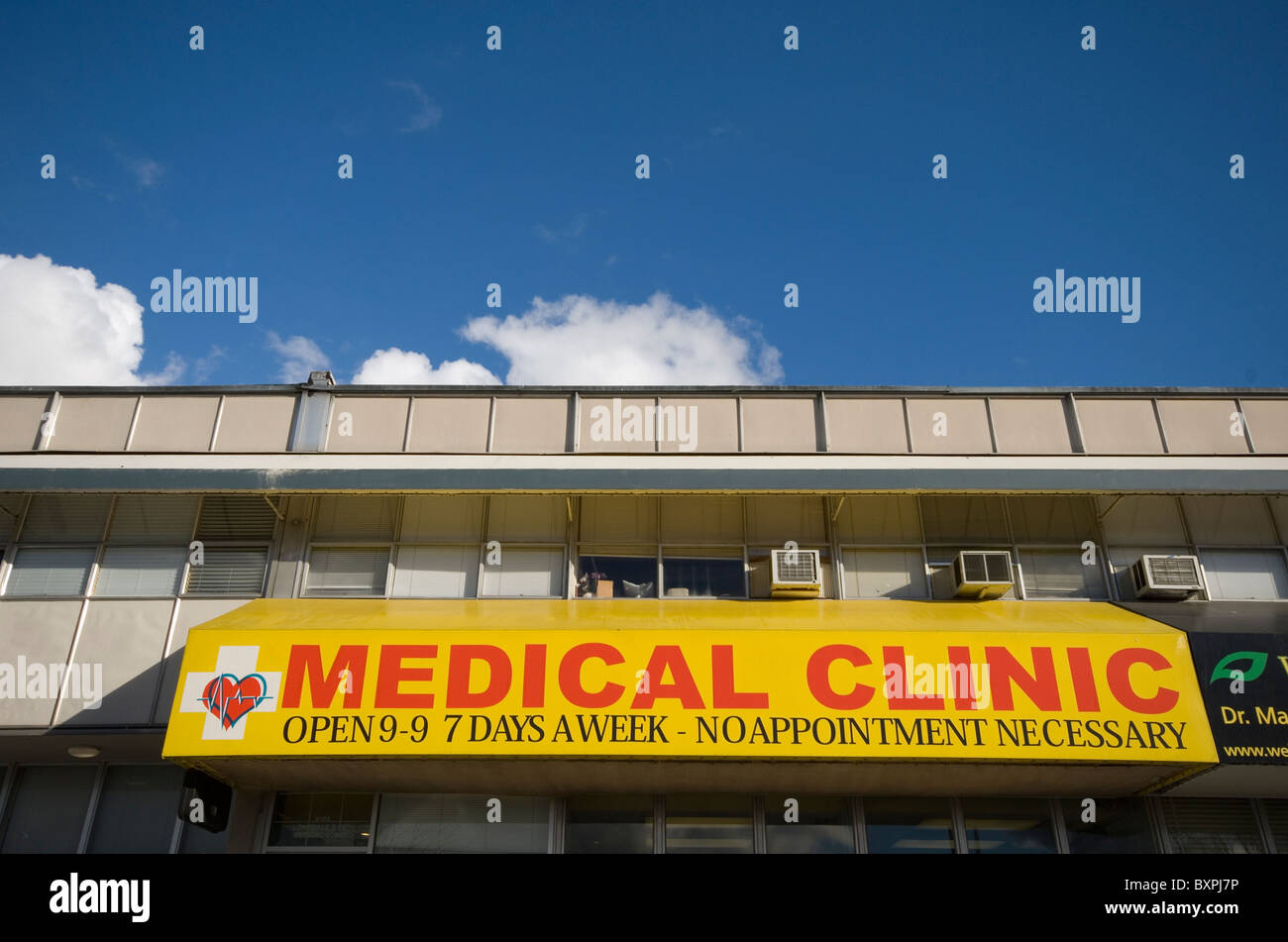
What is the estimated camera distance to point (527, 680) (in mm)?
10430

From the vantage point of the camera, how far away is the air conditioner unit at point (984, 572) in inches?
487

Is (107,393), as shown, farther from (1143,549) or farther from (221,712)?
(1143,549)

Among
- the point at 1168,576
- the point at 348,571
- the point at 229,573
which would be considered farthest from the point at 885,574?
the point at 229,573

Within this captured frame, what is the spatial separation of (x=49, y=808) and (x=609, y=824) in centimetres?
809

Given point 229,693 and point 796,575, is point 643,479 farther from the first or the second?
point 229,693

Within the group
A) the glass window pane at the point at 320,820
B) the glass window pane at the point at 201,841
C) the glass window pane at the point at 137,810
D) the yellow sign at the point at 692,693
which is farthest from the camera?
the glass window pane at the point at 137,810

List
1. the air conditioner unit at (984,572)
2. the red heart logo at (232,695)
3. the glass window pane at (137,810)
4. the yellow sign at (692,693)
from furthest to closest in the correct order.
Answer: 1. the air conditioner unit at (984,572)
2. the glass window pane at (137,810)
3. the red heart logo at (232,695)
4. the yellow sign at (692,693)

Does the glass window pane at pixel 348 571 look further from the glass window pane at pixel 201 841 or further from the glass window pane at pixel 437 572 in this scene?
the glass window pane at pixel 201 841

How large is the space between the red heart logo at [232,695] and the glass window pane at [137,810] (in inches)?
128

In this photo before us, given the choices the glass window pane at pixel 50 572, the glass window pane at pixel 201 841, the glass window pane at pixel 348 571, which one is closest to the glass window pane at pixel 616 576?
the glass window pane at pixel 348 571

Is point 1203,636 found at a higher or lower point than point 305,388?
lower
